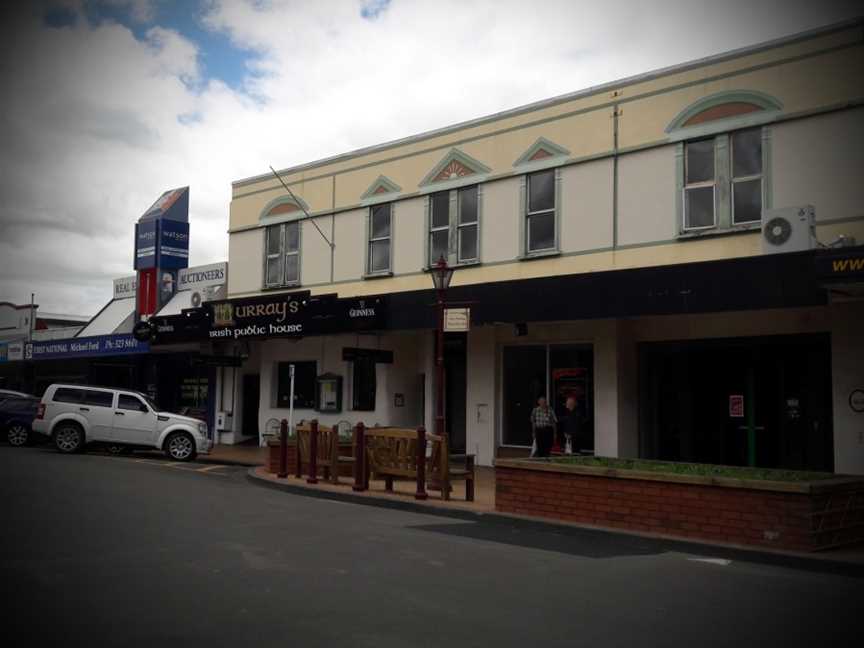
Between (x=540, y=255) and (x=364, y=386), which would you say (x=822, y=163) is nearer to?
(x=540, y=255)

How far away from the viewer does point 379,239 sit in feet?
75.2

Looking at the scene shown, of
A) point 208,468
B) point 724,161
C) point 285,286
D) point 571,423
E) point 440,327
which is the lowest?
point 208,468

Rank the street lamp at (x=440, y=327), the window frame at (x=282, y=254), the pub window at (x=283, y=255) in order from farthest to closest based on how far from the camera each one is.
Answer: the pub window at (x=283, y=255), the window frame at (x=282, y=254), the street lamp at (x=440, y=327)

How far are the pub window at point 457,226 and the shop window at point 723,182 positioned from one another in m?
5.16

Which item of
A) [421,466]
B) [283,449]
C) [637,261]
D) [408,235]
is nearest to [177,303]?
[408,235]

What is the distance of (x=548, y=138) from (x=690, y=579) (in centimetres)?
1238

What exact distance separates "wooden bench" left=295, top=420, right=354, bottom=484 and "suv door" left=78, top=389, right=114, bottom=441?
731 cm

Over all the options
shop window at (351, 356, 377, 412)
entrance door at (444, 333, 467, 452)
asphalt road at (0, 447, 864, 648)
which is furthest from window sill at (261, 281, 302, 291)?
asphalt road at (0, 447, 864, 648)

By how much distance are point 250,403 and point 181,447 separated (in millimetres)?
6791

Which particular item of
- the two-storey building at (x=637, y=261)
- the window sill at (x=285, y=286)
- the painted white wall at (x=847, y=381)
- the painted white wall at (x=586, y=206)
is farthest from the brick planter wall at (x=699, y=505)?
the window sill at (x=285, y=286)

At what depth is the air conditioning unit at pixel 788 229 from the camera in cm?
1454

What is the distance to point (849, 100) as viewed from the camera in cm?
1508

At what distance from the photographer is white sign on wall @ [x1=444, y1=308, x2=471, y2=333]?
14703 mm

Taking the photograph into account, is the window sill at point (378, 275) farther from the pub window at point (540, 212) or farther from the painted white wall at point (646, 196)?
the painted white wall at point (646, 196)
